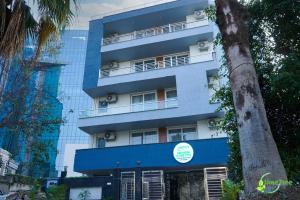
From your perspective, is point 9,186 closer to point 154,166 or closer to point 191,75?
point 154,166

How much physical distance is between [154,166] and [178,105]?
4234mm

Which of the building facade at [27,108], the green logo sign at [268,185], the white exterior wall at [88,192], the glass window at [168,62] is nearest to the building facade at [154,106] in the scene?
the glass window at [168,62]

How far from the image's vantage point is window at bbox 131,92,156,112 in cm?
2145

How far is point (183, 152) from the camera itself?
18.5 meters

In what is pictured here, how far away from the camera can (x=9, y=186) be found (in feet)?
47.8

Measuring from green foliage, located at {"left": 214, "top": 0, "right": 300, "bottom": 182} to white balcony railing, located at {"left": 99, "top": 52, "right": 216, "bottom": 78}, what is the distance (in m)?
11.9

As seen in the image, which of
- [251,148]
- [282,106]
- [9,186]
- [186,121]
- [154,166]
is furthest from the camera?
[186,121]

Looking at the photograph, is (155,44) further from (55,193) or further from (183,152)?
(55,193)

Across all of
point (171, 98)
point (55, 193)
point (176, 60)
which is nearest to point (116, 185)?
point (55, 193)

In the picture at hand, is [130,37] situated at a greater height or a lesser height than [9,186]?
greater

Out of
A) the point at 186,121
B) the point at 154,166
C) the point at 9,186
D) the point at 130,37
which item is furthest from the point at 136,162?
the point at 130,37

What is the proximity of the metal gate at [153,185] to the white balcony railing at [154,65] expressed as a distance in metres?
7.66

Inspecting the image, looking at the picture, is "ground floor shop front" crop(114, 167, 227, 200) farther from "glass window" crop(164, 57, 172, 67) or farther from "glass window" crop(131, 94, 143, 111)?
"glass window" crop(164, 57, 172, 67)

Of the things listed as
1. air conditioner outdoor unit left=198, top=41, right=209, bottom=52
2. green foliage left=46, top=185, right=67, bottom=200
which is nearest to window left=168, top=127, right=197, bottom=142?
air conditioner outdoor unit left=198, top=41, right=209, bottom=52
